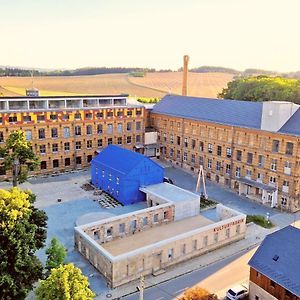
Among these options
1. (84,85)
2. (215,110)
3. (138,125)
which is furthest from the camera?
(84,85)

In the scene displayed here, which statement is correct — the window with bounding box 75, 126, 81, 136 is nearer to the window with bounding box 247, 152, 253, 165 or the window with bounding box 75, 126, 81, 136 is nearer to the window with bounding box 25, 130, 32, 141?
the window with bounding box 25, 130, 32, 141

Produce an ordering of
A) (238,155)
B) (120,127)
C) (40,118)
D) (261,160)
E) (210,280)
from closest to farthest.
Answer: (210,280), (261,160), (238,155), (40,118), (120,127)

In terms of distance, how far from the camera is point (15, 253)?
2320 cm

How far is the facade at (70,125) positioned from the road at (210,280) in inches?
1485

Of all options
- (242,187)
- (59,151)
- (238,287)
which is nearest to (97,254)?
(238,287)

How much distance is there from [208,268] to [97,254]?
1050 centimetres

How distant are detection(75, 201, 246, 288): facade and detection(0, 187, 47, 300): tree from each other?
7.91m

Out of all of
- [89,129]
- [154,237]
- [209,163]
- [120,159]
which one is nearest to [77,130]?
[89,129]

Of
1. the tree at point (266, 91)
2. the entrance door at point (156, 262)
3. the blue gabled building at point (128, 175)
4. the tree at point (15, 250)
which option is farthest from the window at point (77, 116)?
the tree at point (266, 91)

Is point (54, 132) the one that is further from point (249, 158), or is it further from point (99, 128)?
point (249, 158)

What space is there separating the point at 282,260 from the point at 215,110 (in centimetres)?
3794

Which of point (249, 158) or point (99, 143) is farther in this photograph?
point (99, 143)

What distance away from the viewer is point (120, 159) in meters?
52.6

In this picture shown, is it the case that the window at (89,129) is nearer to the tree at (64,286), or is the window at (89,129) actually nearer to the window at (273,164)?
the window at (273,164)
